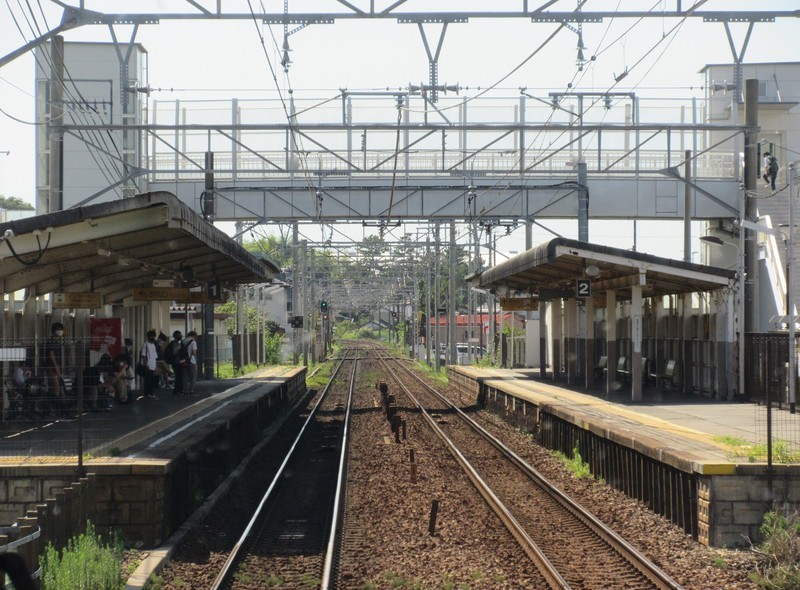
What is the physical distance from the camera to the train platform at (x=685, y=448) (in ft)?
29.2

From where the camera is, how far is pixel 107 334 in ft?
55.9

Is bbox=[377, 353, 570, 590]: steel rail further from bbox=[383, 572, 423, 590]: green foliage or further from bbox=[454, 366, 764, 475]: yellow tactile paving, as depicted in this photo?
bbox=[454, 366, 764, 475]: yellow tactile paving

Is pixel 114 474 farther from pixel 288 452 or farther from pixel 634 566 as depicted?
pixel 288 452

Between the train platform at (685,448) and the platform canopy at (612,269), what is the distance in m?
2.12

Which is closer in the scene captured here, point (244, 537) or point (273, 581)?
point (273, 581)

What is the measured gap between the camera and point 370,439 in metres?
19.1

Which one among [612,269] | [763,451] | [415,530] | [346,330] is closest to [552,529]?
[415,530]

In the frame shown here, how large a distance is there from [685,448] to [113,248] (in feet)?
26.9

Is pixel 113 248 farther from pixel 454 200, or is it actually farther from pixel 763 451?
pixel 454 200

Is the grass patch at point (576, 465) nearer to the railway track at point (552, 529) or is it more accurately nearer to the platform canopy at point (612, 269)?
the railway track at point (552, 529)

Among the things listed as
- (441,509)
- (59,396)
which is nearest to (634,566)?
(441,509)

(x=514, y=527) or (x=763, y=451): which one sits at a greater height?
(x=763, y=451)

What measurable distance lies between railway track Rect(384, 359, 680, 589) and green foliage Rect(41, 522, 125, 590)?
3.29 meters

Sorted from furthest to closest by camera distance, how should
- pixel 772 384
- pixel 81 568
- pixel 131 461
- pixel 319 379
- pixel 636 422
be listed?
pixel 319 379 < pixel 772 384 < pixel 636 422 < pixel 131 461 < pixel 81 568
